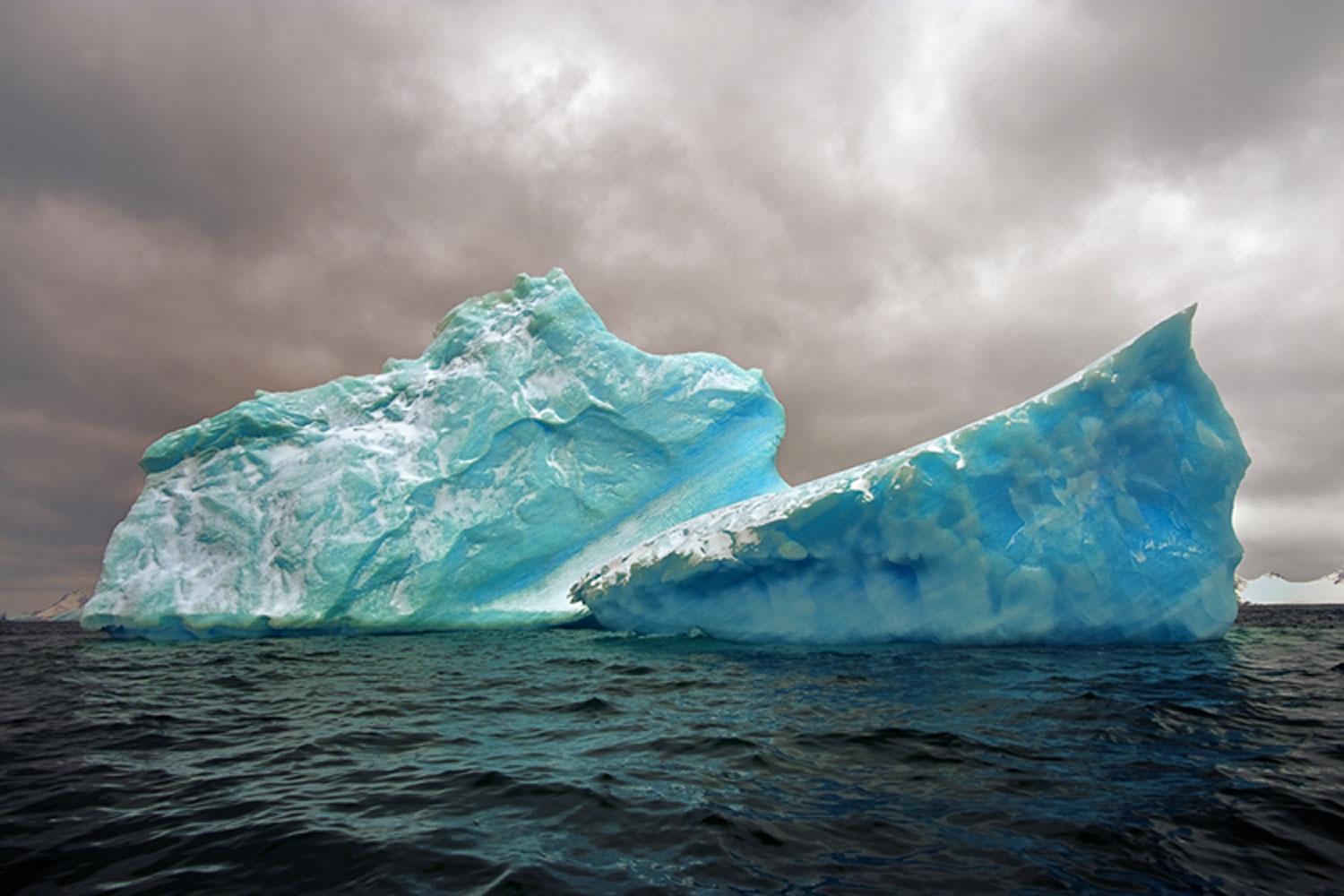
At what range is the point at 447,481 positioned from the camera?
16.4m

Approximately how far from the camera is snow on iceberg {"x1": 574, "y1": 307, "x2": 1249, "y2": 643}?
9422 mm

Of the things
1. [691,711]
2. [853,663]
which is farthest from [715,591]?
[691,711]

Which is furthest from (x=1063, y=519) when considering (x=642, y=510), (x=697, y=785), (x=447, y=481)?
(x=447, y=481)

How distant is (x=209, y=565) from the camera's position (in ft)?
52.1

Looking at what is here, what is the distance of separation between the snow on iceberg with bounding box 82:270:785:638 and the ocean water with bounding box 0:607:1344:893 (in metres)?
8.14

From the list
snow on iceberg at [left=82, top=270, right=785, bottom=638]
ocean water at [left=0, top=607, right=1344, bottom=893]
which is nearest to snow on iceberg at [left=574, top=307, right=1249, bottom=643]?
ocean water at [left=0, top=607, right=1344, bottom=893]

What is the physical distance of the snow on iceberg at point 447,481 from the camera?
608 inches

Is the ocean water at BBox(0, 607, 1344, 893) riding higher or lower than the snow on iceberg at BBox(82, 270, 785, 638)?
lower

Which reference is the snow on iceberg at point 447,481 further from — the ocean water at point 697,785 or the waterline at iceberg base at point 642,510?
the ocean water at point 697,785

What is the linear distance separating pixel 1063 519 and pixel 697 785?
7925 millimetres

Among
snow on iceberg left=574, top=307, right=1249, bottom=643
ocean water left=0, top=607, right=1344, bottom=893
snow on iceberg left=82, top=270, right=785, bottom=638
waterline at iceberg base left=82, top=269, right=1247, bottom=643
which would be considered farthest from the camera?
snow on iceberg left=82, top=270, right=785, bottom=638

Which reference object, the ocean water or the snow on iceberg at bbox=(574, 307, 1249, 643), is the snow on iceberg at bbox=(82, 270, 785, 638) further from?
the ocean water

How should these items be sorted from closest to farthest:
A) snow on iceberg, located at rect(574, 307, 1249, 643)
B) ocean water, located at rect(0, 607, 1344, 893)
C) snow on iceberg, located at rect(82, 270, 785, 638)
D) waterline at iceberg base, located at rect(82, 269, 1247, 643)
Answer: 1. ocean water, located at rect(0, 607, 1344, 893)
2. snow on iceberg, located at rect(574, 307, 1249, 643)
3. waterline at iceberg base, located at rect(82, 269, 1247, 643)
4. snow on iceberg, located at rect(82, 270, 785, 638)

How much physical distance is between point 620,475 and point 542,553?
108 inches
